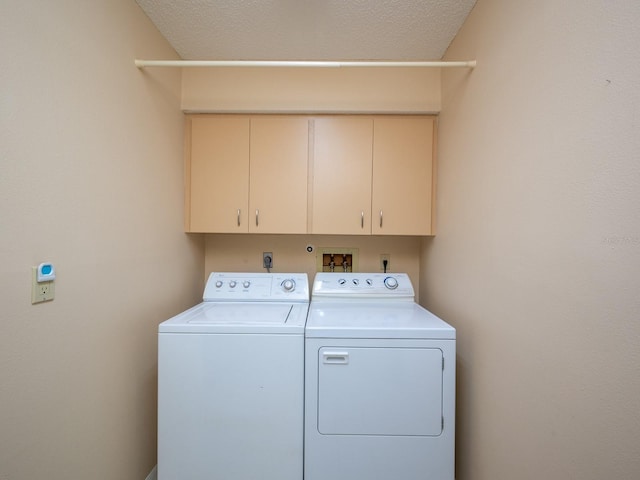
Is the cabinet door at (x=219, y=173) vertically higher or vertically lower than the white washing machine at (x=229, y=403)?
higher

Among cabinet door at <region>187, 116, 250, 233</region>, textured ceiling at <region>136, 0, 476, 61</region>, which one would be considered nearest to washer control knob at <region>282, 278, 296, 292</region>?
cabinet door at <region>187, 116, 250, 233</region>

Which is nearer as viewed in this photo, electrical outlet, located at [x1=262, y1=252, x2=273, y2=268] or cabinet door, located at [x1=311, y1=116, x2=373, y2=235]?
cabinet door, located at [x1=311, y1=116, x2=373, y2=235]

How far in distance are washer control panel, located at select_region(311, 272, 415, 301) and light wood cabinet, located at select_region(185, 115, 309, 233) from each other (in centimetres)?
42

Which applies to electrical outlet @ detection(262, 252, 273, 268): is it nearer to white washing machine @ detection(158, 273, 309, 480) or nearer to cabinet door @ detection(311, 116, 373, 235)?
cabinet door @ detection(311, 116, 373, 235)

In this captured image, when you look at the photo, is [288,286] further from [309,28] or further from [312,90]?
[309,28]

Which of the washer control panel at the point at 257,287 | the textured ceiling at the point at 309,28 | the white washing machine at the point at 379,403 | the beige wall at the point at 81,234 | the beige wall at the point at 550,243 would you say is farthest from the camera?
the washer control panel at the point at 257,287

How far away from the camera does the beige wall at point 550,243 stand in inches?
24.7

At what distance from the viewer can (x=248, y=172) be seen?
1.75 m

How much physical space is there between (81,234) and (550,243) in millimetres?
1720

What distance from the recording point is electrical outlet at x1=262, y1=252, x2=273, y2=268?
2.07 m

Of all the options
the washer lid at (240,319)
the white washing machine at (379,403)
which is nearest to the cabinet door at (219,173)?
the washer lid at (240,319)

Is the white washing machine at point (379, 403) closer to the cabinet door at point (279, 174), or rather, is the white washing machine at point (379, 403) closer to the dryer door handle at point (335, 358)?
the dryer door handle at point (335, 358)

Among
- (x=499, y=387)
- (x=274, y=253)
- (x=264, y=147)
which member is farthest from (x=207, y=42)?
(x=499, y=387)

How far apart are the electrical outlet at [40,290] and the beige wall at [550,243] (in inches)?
66.7
